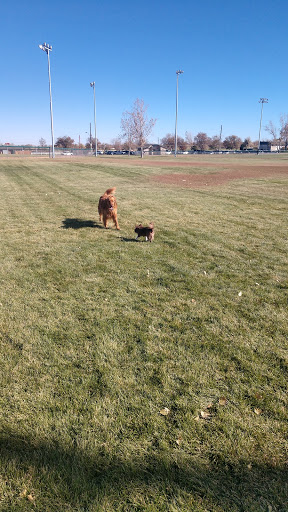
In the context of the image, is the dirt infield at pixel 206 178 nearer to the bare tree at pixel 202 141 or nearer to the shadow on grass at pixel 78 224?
the shadow on grass at pixel 78 224

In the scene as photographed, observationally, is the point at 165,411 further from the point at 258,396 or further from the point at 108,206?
the point at 108,206

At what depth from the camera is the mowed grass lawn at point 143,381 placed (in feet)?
6.24

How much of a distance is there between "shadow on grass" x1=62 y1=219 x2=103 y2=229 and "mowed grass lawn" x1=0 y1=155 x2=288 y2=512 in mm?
2118

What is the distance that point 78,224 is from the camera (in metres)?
8.47

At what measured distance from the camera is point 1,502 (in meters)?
1.80

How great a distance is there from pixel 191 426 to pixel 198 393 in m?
0.36

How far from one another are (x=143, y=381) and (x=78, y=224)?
6.40 meters

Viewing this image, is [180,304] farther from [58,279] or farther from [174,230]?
[174,230]

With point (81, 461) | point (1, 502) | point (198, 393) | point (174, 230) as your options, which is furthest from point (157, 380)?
point (174, 230)

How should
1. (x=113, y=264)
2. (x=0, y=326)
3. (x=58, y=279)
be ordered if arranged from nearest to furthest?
(x=0, y=326), (x=58, y=279), (x=113, y=264)

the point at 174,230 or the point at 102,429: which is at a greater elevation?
the point at 174,230

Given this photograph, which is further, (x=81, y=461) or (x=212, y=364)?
(x=212, y=364)

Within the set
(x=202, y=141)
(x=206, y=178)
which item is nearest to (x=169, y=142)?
(x=202, y=141)

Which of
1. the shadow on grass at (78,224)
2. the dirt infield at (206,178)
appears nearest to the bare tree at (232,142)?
the dirt infield at (206,178)
